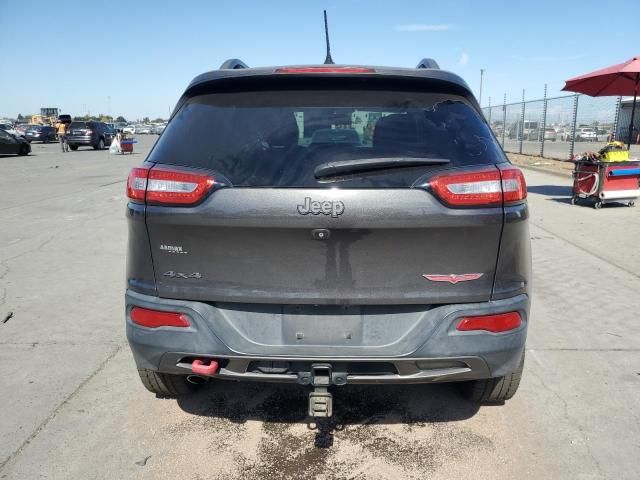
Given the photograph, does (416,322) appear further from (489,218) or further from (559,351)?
(559,351)

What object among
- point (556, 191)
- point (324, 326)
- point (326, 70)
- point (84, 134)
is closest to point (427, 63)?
point (326, 70)

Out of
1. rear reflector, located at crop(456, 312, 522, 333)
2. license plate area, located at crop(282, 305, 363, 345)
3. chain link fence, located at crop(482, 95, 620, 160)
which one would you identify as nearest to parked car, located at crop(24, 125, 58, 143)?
chain link fence, located at crop(482, 95, 620, 160)

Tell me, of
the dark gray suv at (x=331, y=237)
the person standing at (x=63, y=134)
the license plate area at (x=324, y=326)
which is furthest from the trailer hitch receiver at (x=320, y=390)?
the person standing at (x=63, y=134)

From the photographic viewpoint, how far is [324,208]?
2.05 m

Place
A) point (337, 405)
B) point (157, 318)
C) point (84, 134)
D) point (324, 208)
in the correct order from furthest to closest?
point (84, 134), point (337, 405), point (157, 318), point (324, 208)

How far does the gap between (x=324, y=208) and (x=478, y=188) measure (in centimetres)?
67

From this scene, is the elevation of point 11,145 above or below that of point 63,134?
below

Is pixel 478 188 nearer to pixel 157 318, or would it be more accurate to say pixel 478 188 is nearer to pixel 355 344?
pixel 355 344

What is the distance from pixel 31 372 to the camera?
335 centimetres

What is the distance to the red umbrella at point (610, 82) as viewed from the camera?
32.6 feet

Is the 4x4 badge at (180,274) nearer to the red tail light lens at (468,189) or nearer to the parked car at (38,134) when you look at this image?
the red tail light lens at (468,189)

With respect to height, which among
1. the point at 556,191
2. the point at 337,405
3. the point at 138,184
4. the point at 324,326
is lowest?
the point at 556,191

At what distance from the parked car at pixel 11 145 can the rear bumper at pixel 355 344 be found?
92.7 ft

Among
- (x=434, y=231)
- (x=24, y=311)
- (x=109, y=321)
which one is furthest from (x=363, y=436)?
(x=24, y=311)
